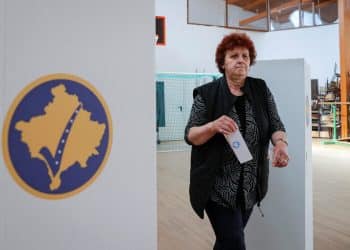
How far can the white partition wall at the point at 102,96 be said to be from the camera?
35.2 inches

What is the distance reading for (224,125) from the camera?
1334mm

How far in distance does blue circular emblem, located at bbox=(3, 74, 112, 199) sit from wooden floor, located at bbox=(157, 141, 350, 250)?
1.61 m

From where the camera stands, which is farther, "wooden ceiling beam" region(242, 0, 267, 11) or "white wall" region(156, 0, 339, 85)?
"wooden ceiling beam" region(242, 0, 267, 11)

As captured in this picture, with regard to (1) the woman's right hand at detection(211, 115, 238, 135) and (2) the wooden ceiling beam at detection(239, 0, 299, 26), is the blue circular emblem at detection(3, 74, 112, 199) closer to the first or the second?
(1) the woman's right hand at detection(211, 115, 238, 135)

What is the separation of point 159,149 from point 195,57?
2.93m

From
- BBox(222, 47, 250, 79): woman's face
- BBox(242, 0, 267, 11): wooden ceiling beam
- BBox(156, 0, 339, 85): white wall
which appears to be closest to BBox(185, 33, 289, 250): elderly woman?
BBox(222, 47, 250, 79): woman's face

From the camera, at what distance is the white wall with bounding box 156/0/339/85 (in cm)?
889

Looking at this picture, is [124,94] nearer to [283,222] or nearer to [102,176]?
[102,176]

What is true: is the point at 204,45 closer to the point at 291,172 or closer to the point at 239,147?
the point at 291,172

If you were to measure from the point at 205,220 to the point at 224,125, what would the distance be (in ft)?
6.18

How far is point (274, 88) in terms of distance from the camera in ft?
6.66

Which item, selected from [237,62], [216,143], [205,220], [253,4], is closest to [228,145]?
[216,143]

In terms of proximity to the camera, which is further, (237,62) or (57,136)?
(237,62)

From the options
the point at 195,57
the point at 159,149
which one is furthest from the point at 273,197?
the point at 195,57
